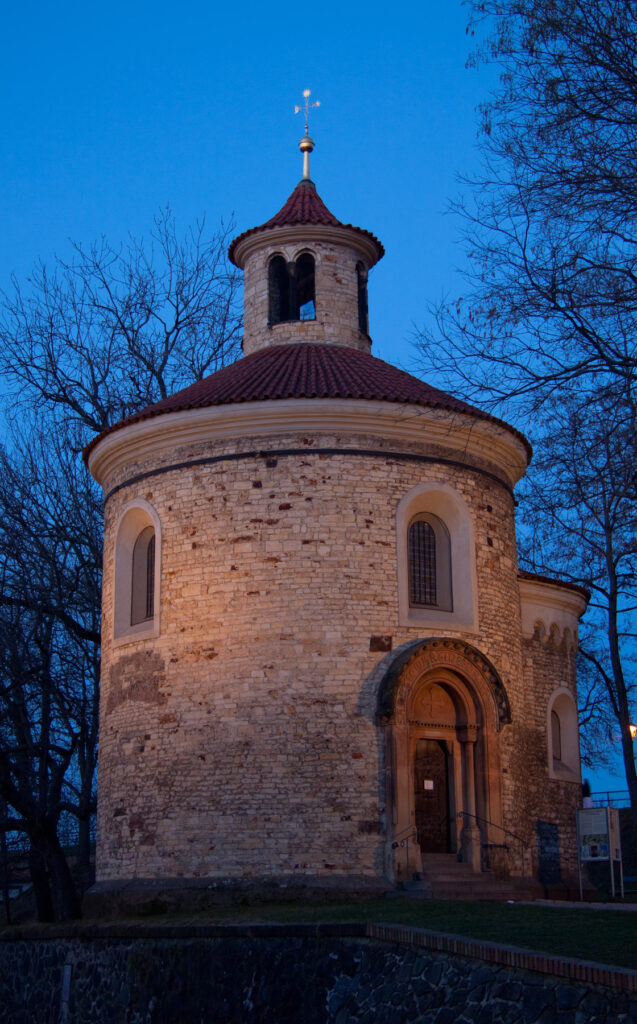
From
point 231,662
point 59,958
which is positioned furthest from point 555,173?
point 59,958

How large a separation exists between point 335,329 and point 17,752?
38.5ft

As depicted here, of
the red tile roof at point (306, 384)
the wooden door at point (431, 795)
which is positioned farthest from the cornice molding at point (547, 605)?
the wooden door at point (431, 795)

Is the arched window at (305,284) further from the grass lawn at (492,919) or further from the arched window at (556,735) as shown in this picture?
the grass lawn at (492,919)

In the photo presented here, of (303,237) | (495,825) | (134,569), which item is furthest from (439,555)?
(303,237)

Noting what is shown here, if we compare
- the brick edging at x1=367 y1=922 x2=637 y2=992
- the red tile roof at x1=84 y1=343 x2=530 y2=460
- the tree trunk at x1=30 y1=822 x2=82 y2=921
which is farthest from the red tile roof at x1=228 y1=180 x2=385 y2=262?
the brick edging at x1=367 y1=922 x2=637 y2=992

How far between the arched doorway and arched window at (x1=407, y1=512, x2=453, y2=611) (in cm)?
119

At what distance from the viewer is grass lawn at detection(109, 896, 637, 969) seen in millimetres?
11180

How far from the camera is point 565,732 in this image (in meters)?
25.9

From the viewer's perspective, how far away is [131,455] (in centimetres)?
2214

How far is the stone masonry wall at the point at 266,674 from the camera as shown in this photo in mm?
19016

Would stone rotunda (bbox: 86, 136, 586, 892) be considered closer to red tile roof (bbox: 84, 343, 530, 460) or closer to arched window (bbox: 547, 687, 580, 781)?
red tile roof (bbox: 84, 343, 530, 460)

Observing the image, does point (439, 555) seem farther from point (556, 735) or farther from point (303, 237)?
point (303, 237)

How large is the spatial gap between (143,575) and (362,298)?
770 cm

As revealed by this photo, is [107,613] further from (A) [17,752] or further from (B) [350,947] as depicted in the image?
(B) [350,947]
